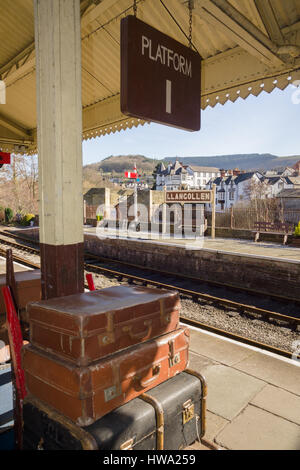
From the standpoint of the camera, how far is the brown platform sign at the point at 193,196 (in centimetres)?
1636

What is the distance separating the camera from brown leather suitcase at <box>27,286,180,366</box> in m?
1.91

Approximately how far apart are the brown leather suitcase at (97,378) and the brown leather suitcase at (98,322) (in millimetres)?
62

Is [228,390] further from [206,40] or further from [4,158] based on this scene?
[4,158]

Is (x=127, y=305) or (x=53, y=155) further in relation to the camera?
(x=53, y=155)

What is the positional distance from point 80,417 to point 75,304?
704 millimetres

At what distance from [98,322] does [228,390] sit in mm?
2247

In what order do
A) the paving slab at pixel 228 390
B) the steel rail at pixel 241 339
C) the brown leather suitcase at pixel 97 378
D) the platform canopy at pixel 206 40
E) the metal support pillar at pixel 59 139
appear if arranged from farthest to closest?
1. the steel rail at pixel 241 339
2. the platform canopy at pixel 206 40
3. the paving slab at pixel 228 390
4. the metal support pillar at pixel 59 139
5. the brown leather suitcase at pixel 97 378

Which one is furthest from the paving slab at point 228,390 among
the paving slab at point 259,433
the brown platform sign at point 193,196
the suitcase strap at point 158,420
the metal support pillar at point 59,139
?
the brown platform sign at point 193,196

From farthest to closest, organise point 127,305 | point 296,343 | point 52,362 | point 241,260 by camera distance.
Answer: point 241,260
point 296,343
point 127,305
point 52,362

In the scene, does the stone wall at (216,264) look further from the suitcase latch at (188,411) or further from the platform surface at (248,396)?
the suitcase latch at (188,411)

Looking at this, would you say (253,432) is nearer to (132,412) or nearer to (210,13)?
(132,412)

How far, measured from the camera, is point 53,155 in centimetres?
255

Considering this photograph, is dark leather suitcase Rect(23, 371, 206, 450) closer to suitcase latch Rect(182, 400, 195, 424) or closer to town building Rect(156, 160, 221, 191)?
suitcase latch Rect(182, 400, 195, 424)
